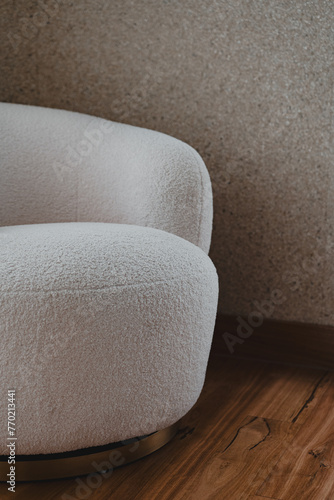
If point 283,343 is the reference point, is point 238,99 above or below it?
above

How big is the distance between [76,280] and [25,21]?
127 cm

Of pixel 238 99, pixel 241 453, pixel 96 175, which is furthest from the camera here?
pixel 238 99

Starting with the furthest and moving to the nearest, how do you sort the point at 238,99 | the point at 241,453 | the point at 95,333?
the point at 238,99 → the point at 241,453 → the point at 95,333

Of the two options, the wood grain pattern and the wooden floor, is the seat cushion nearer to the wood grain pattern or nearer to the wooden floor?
the wooden floor

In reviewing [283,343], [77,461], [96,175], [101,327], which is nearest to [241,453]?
[77,461]

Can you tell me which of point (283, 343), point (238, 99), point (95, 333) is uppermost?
point (238, 99)

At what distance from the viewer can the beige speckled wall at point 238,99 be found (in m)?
1.63

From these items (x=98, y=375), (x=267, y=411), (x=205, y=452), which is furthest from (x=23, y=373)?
(x=267, y=411)

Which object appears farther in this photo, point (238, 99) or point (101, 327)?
point (238, 99)

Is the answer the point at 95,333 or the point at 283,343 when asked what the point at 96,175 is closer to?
the point at 95,333

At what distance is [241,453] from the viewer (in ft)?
4.00

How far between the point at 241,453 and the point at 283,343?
0.59 meters

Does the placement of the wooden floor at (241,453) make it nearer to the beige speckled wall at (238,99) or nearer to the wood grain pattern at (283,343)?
the wood grain pattern at (283,343)

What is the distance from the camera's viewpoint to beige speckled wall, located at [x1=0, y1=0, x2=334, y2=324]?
1.63m
